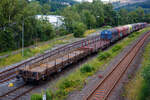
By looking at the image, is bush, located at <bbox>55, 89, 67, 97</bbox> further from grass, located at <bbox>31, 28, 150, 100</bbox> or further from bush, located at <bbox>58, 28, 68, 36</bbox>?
bush, located at <bbox>58, 28, 68, 36</bbox>

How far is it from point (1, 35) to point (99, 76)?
20.4m

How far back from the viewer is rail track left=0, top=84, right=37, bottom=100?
505 inches

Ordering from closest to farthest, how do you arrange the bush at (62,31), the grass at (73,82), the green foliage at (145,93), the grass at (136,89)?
the green foliage at (145,93) < the grass at (136,89) < the grass at (73,82) < the bush at (62,31)

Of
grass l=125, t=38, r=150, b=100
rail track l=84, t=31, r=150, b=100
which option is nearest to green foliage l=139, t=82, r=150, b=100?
grass l=125, t=38, r=150, b=100

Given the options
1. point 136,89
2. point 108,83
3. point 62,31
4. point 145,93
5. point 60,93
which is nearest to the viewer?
point 145,93

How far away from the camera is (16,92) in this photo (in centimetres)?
1375

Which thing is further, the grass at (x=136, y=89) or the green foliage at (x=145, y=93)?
the grass at (x=136, y=89)

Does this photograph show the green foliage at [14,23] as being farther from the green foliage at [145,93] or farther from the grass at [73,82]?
the green foliage at [145,93]

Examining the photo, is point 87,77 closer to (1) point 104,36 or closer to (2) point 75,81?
(2) point 75,81

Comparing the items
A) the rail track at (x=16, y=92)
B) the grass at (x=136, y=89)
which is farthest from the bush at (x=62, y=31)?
the grass at (x=136, y=89)

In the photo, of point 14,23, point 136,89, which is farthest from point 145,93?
point 14,23

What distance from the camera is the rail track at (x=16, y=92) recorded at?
12.8m

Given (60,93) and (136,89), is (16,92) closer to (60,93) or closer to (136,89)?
(60,93)

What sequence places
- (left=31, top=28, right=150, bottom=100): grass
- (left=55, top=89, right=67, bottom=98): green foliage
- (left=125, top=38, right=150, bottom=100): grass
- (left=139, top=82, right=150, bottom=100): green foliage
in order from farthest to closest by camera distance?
(left=31, top=28, right=150, bottom=100): grass
(left=55, top=89, right=67, bottom=98): green foliage
(left=125, top=38, right=150, bottom=100): grass
(left=139, top=82, right=150, bottom=100): green foliage
